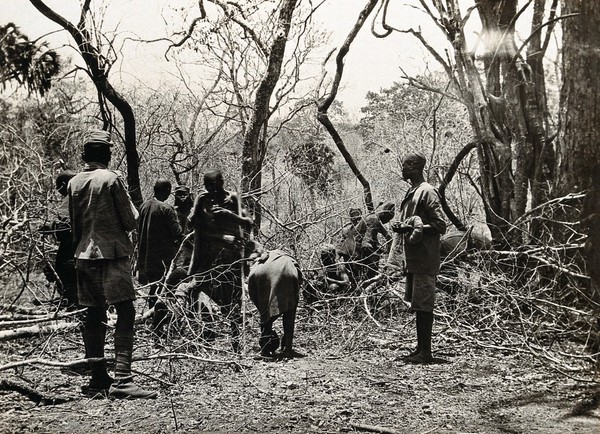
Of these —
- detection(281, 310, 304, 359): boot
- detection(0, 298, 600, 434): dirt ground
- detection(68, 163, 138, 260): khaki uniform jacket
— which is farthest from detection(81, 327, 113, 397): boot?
detection(281, 310, 304, 359): boot

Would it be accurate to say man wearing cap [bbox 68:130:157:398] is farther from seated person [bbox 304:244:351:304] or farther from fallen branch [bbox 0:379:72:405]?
seated person [bbox 304:244:351:304]

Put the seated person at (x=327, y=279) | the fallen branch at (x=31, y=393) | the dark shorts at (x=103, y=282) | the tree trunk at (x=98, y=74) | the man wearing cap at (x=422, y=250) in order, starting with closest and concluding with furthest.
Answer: the fallen branch at (x=31, y=393) < the dark shorts at (x=103, y=282) < the man wearing cap at (x=422, y=250) < the seated person at (x=327, y=279) < the tree trunk at (x=98, y=74)

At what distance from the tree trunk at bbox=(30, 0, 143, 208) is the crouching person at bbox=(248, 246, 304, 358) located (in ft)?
10.8

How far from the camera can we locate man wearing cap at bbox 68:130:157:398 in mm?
4531

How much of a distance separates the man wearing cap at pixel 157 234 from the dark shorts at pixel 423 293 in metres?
2.73

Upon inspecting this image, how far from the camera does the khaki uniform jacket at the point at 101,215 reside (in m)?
4.55

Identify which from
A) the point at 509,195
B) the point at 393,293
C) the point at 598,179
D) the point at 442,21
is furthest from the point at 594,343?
the point at 442,21

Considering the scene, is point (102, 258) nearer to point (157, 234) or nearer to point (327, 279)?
point (157, 234)

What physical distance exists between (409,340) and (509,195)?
248 centimetres

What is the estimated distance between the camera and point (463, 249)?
287 inches

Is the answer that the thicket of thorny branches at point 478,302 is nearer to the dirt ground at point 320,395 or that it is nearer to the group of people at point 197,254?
the dirt ground at point 320,395

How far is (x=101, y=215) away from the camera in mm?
4555

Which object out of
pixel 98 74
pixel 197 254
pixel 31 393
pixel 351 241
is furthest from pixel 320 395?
pixel 98 74

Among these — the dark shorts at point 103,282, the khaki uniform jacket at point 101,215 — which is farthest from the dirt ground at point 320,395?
the khaki uniform jacket at point 101,215
